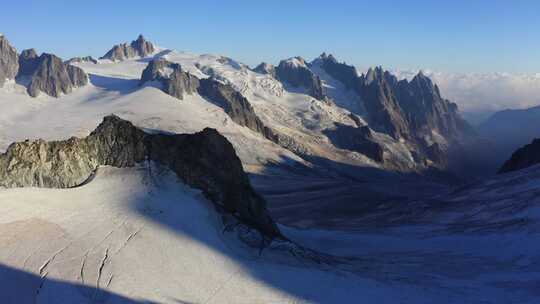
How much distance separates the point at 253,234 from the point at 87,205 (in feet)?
46.1

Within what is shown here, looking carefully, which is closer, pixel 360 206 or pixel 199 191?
pixel 199 191

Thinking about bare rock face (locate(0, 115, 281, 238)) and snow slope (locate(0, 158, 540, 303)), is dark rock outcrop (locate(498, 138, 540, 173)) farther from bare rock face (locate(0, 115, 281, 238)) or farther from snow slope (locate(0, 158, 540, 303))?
bare rock face (locate(0, 115, 281, 238))

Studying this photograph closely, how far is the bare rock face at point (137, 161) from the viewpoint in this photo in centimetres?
4941

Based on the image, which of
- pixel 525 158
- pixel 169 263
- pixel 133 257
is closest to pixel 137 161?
pixel 133 257

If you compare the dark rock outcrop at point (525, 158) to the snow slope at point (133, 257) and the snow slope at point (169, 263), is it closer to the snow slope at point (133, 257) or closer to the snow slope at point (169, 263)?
the snow slope at point (169, 263)

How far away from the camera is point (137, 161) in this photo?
54719 millimetres

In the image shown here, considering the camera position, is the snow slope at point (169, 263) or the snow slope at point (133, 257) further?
the snow slope at point (169, 263)

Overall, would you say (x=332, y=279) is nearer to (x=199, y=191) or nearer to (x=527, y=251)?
(x=199, y=191)

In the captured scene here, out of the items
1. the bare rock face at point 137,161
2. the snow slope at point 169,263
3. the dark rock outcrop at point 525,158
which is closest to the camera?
the snow slope at point 169,263

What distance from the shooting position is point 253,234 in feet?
163

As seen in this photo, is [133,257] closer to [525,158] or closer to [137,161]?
[137,161]

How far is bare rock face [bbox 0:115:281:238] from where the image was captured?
162 ft

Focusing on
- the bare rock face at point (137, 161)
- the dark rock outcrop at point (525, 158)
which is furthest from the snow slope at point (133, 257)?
the dark rock outcrop at point (525, 158)

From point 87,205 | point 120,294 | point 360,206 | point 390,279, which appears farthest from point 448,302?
point 360,206
